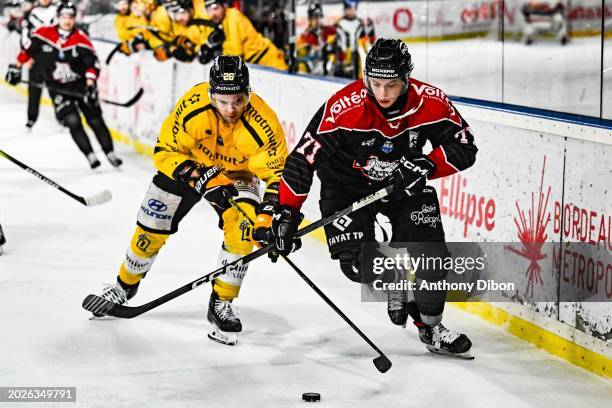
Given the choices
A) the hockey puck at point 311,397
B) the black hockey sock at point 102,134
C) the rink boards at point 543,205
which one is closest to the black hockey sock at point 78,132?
the black hockey sock at point 102,134

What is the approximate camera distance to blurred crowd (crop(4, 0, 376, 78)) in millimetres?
9305

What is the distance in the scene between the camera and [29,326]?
511 centimetres

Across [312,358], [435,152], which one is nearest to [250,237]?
[312,358]

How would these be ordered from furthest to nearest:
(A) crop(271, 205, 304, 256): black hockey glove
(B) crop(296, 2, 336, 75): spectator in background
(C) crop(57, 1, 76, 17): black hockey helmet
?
(C) crop(57, 1, 76, 17): black hockey helmet
(B) crop(296, 2, 336, 75): spectator in background
(A) crop(271, 205, 304, 256): black hockey glove

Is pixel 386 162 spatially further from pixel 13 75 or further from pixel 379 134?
pixel 13 75

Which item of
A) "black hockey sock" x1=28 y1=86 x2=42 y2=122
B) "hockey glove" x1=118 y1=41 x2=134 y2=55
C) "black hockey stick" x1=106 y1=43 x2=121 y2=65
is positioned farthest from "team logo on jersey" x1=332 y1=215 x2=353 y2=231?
"black hockey sock" x1=28 y1=86 x2=42 y2=122

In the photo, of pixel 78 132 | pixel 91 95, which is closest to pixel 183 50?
pixel 91 95

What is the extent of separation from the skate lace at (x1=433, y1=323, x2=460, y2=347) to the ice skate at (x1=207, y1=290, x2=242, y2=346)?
814 mm

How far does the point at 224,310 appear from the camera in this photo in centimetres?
494

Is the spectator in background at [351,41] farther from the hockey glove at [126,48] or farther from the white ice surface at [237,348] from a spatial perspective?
the white ice surface at [237,348]

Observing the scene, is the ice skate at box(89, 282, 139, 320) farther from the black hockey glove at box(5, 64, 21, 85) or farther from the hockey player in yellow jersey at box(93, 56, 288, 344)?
the black hockey glove at box(5, 64, 21, 85)

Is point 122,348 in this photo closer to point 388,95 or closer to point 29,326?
point 29,326

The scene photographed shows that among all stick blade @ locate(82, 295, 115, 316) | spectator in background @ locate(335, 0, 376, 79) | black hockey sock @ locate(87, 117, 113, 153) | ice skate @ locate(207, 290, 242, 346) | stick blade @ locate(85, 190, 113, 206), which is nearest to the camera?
ice skate @ locate(207, 290, 242, 346)

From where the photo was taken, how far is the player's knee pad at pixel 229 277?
486 cm
